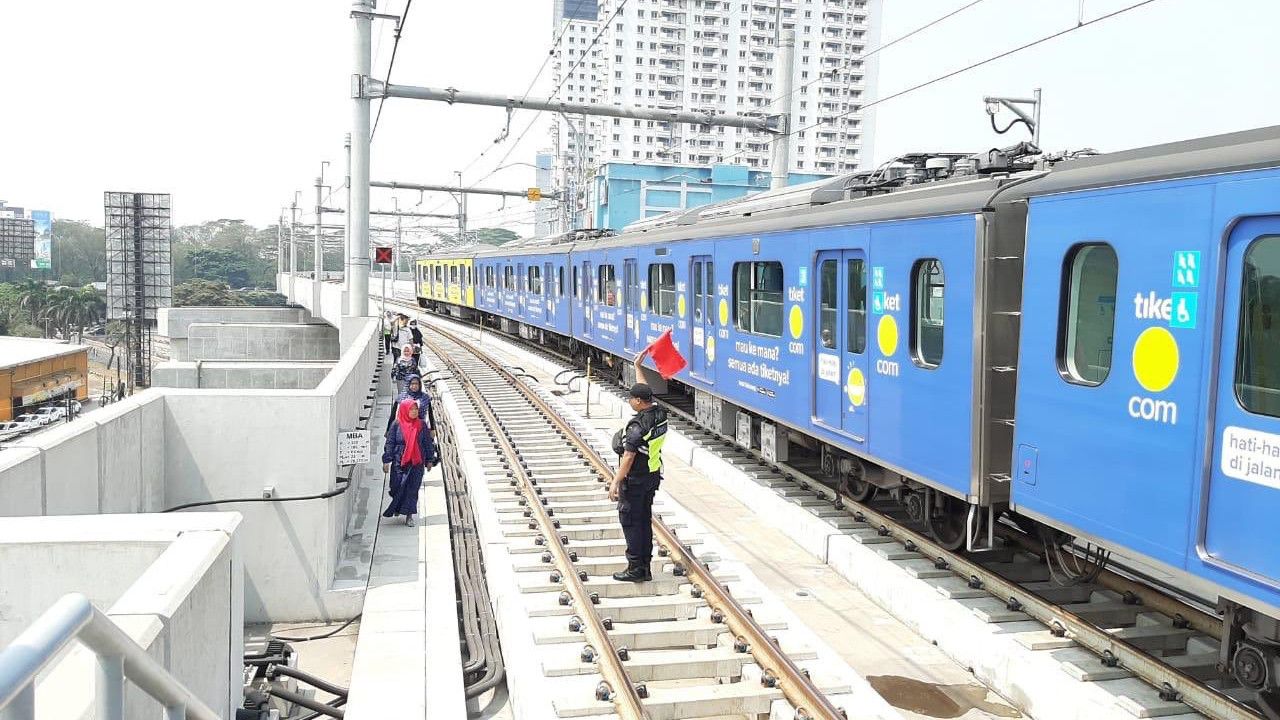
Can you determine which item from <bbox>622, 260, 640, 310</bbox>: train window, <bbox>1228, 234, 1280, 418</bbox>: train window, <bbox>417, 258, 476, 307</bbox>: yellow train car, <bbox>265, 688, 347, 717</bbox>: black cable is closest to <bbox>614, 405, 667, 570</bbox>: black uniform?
<bbox>265, 688, 347, 717</bbox>: black cable

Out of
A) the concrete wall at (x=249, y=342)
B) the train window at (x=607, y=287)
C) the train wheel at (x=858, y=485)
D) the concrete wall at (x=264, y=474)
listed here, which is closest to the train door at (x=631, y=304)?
the train window at (x=607, y=287)

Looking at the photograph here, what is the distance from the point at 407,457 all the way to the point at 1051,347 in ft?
19.8

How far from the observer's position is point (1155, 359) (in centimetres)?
557

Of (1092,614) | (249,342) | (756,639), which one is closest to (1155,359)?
(1092,614)

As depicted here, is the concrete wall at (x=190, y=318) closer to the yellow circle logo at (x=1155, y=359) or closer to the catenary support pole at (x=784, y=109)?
the catenary support pole at (x=784, y=109)

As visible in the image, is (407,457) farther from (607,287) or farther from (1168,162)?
(607,287)

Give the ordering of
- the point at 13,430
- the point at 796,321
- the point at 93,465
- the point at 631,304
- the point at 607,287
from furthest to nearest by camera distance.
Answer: the point at 13,430 → the point at 607,287 → the point at 631,304 → the point at 796,321 → the point at 93,465

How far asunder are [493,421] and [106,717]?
528 inches

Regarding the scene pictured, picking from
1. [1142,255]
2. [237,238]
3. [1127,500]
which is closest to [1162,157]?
[1142,255]

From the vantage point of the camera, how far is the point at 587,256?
21.3 meters

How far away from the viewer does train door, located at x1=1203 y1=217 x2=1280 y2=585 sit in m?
4.87

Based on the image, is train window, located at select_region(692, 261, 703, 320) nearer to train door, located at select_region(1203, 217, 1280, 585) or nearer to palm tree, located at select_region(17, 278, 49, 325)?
train door, located at select_region(1203, 217, 1280, 585)

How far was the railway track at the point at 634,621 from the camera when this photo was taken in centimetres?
594

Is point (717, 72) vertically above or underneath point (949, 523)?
above
